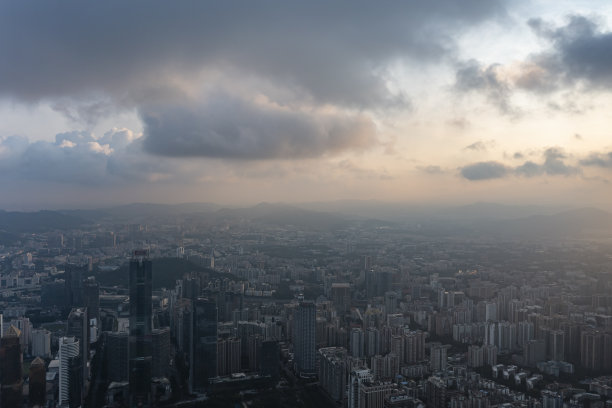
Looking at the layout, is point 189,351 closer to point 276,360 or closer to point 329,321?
point 276,360

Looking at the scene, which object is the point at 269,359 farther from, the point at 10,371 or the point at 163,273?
the point at 163,273

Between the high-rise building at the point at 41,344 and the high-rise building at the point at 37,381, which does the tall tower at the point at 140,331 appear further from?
the high-rise building at the point at 41,344

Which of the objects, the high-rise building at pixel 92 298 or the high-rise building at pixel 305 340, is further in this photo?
the high-rise building at pixel 92 298

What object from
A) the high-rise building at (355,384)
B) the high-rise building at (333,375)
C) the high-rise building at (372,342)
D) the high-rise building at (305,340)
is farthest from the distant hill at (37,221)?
the high-rise building at (355,384)

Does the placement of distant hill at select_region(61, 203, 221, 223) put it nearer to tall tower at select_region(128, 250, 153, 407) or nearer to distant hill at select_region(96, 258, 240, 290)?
distant hill at select_region(96, 258, 240, 290)

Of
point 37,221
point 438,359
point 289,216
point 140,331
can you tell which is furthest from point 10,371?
point 289,216

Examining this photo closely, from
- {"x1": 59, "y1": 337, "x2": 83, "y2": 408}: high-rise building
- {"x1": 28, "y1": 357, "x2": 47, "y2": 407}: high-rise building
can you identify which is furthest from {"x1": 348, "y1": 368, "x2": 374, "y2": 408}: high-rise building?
{"x1": 28, "y1": 357, "x2": 47, "y2": 407}: high-rise building
